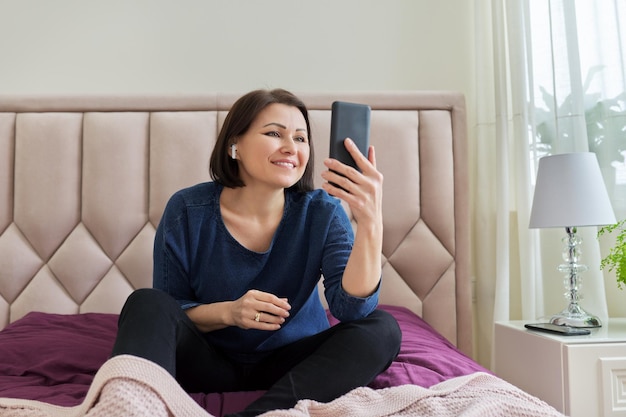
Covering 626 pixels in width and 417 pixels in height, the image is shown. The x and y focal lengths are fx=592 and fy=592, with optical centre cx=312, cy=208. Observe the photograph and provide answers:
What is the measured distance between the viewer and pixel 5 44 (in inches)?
88.4

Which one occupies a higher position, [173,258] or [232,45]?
[232,45]

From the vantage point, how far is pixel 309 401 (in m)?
0.92

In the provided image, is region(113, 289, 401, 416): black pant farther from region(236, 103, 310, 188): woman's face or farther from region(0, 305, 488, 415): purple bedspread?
region(236, 103, 310, 188): woman's face

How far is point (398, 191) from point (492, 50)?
0.66 metres

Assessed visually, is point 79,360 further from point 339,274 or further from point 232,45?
point 232,45

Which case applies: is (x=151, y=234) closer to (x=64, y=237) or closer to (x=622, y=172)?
(x=64, y=237)

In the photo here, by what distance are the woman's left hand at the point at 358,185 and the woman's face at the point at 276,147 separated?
161mm

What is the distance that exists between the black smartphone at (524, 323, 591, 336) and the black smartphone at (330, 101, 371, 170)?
831 mm

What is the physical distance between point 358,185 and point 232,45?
1.32 meters

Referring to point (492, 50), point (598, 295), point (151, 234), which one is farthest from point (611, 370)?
point (151, 234)

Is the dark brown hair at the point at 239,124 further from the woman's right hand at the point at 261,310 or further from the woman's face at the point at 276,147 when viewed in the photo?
the woman's right hand at the point at 261,310

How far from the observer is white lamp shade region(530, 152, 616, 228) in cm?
165

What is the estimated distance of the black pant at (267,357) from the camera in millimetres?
953

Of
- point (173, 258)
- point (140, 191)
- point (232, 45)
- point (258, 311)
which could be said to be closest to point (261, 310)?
point (258, 311)
